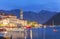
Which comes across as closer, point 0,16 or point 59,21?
point 0,16

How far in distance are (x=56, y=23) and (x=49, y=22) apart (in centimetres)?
179

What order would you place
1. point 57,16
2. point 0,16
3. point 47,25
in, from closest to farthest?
point 0,16 → point 47,25 → point 57,16

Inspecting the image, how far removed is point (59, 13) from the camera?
66125 millimetres

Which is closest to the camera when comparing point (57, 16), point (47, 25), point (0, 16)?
point (0, 16)

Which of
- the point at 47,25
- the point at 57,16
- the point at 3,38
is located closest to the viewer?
the point at 3,38

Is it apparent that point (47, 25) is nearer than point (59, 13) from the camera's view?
Yes

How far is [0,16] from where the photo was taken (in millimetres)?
41312

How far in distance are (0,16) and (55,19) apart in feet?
73.6

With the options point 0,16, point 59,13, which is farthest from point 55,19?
point 0,16

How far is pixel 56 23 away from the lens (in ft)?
197

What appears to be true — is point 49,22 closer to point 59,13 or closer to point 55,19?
point 55,19

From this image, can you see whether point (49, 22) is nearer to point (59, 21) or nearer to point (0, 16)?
point (59, 21)

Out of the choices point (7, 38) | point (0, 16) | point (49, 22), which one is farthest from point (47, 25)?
point (7, 38)

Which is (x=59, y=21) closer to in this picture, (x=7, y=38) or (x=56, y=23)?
(x=56, y=23)
